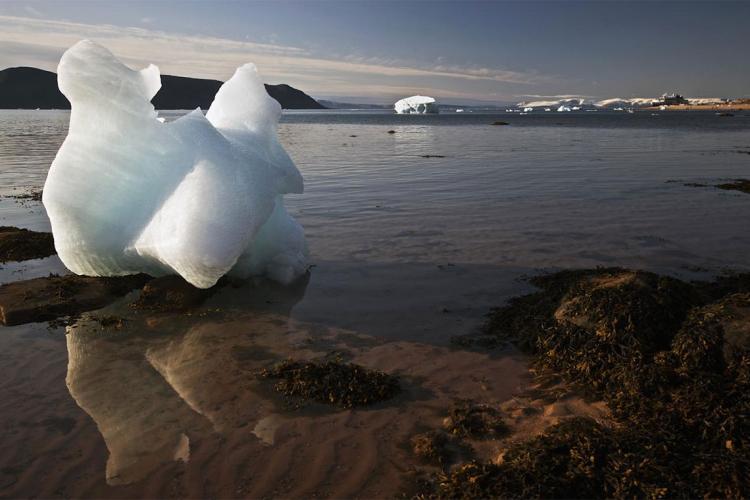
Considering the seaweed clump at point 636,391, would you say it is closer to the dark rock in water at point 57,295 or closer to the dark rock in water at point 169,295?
the dark rock in water at point 169,295

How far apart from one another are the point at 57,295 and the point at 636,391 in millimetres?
7351

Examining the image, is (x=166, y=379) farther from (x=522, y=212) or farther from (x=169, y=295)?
(x=522, y=212)

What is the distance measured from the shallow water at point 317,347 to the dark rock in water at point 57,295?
12.1 inches

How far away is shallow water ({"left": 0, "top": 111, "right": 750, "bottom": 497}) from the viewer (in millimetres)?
3941

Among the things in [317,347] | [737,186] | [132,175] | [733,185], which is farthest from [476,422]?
[733,185]

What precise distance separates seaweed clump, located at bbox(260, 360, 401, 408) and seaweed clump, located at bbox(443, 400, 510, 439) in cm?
70

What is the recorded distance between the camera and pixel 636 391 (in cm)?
456

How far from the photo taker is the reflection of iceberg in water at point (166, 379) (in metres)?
4.23

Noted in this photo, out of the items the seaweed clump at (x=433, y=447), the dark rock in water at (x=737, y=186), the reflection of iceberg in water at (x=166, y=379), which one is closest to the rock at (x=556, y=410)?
the seaweed clump at (x=433, y=447)

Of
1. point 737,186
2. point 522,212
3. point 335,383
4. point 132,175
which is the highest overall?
point 132,175

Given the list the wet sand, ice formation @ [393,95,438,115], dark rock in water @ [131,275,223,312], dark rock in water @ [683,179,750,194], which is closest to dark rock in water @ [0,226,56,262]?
the wet sand

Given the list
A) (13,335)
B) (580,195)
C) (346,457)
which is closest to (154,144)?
(13,335)

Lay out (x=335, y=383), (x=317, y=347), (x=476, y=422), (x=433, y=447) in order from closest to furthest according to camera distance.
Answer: (x=433, y=447)
(x=476, y=422)
(x=335, y=383)
(x=317, y=347)

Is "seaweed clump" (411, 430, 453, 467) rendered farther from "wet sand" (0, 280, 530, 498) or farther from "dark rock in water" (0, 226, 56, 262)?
"dark rock in water" (0, 226, 56, 262)
